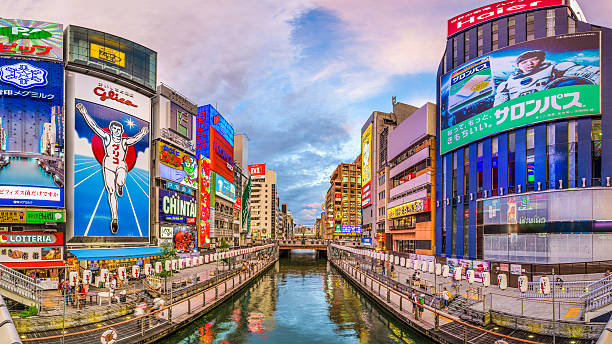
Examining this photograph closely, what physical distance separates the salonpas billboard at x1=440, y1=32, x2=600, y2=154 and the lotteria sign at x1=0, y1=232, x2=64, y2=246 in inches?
2149

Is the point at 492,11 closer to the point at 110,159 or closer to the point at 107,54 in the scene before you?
the point at 107,54

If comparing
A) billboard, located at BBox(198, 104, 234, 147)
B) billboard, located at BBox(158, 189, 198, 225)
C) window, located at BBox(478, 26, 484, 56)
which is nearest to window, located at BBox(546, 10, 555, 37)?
window, located at BBox(478, 26, 484, 56)

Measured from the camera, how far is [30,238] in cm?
4669

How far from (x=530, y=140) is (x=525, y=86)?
657 cm

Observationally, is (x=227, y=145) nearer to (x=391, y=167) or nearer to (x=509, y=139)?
(x=391, y=167)

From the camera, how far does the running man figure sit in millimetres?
57975

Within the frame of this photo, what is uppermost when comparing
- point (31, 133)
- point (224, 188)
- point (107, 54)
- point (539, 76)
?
point (107, 54)

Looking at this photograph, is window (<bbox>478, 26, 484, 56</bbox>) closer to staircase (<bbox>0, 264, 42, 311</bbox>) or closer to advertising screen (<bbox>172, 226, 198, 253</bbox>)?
advertising screen (<bbox>172, 226, 198, 253</bbox>)

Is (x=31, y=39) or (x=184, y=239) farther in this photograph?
(x=184, y=239)

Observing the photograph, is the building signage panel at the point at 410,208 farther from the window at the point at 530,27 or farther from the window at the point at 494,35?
the window at the point at 530,27

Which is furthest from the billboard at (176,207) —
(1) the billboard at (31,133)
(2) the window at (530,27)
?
(2) the window at (530,27)

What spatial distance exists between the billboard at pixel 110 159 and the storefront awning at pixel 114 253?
10.3 feet

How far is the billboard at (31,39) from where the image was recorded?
161 ft

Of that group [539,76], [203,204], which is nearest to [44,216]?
[203,204]
